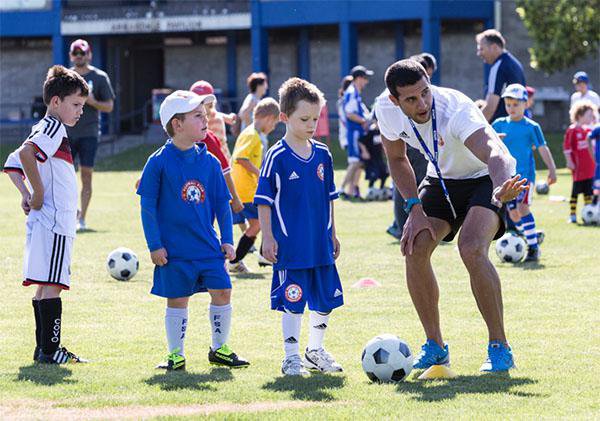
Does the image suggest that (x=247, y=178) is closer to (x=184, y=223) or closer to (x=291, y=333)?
(x=184, y=223)

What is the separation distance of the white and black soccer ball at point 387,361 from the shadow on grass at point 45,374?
1719mm

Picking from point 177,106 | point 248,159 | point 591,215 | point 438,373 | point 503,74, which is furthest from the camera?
point 591,215

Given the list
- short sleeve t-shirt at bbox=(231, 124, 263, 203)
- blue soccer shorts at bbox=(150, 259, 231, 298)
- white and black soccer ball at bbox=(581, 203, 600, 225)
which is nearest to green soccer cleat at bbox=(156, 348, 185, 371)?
blue soccer shorts at bbox=(150, 259, 231, 298)

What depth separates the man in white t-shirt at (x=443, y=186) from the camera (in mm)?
6711

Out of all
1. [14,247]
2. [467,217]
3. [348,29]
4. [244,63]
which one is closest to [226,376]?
[467,217]

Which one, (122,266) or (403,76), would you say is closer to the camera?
(403,76)

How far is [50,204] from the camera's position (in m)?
7.62

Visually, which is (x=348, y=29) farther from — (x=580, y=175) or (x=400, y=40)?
(x=580, y=175)

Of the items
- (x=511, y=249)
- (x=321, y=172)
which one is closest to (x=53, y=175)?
(x=321, y=172)

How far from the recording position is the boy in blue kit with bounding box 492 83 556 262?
12805 mm

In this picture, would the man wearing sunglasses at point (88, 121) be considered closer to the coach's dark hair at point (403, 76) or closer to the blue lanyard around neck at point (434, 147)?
the blue lanyard around neck at point (434, 147)

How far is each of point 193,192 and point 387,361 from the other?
1.59 meters

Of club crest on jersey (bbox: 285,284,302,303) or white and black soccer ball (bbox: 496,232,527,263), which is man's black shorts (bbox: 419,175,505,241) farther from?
white and black soccer ball (bbox: 496,232,527,263)

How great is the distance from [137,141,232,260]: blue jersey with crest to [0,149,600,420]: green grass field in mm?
764
